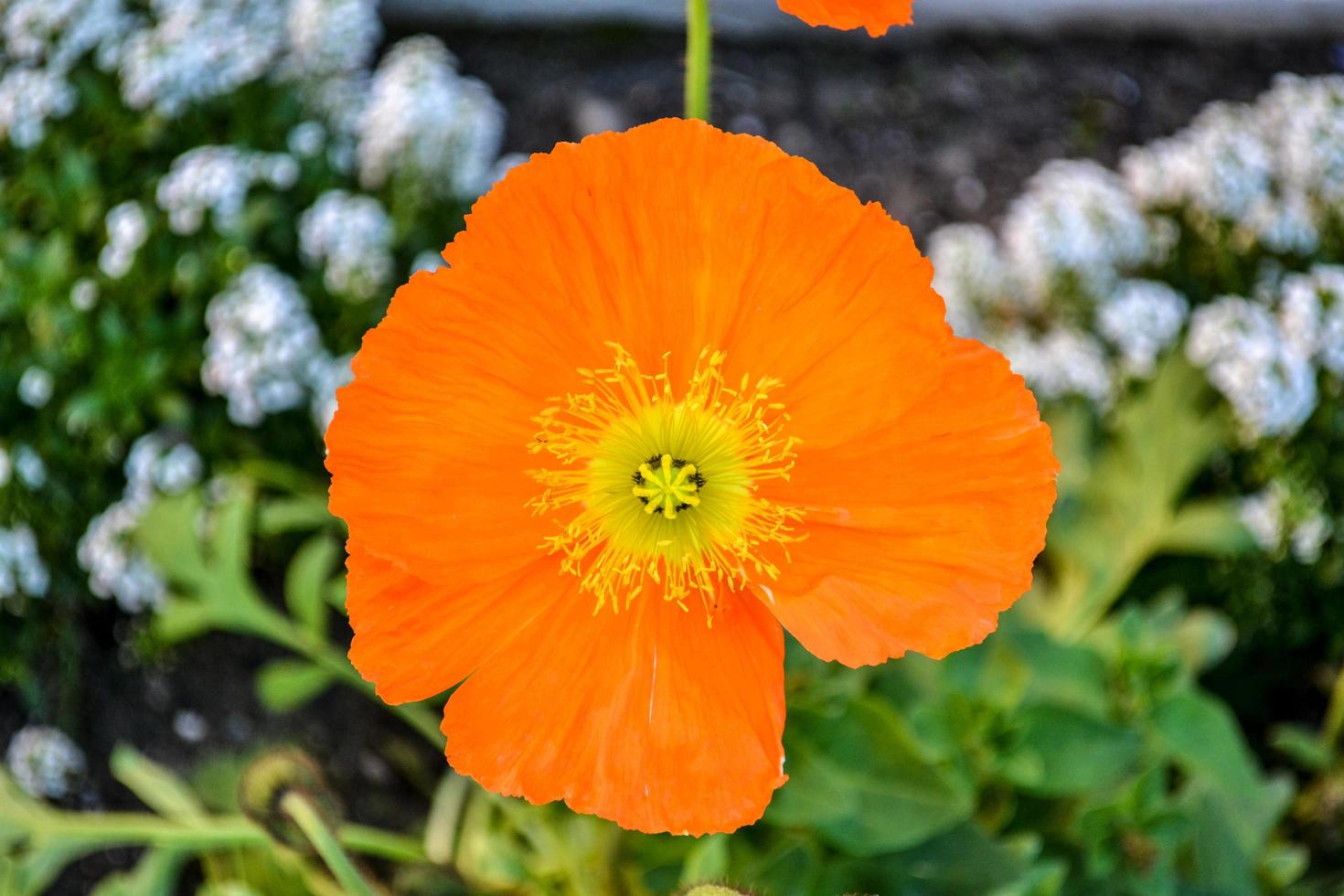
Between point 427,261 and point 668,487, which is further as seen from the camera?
point 427,261

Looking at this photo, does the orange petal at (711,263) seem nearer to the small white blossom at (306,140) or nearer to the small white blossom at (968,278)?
the small white blossom at (968,278)

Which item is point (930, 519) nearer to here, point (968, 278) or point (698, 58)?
point (698, 58)

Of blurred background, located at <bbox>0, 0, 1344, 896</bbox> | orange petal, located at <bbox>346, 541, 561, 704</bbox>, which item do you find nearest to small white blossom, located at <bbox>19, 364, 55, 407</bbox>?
blurred background, located at <bbox>0, 0, 1344, 896</bbox>

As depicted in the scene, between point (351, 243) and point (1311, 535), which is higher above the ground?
point (1311, 535)

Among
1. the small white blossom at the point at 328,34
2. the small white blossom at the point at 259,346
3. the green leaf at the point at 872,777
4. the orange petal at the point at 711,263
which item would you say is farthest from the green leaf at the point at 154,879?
the small white blossom at the point at 328,34

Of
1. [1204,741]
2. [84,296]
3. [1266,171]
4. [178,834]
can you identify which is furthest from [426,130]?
[1204,741]

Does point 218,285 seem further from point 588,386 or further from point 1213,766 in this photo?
point 1213,766
